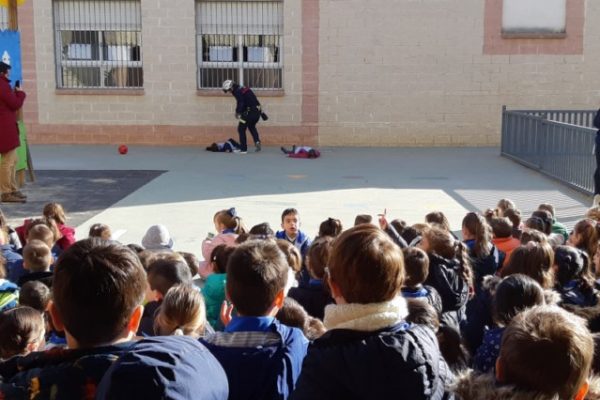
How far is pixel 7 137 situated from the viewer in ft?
37.7

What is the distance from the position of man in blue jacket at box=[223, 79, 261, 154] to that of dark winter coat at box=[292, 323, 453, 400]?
50.1ft

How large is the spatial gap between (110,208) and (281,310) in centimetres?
799

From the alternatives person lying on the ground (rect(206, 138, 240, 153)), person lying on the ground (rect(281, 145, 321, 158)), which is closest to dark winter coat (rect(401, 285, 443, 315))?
person lying on the ground (rect(281, 145, 321, 158))

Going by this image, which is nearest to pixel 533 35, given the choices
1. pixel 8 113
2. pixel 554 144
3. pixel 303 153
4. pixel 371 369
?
pixel 554 144

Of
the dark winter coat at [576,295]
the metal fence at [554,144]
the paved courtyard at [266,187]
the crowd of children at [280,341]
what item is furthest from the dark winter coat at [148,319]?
the metal fence at [554,144]

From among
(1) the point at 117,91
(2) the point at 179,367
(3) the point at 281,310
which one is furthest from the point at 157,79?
(2) the point at 179,367

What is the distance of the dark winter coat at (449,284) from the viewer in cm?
468

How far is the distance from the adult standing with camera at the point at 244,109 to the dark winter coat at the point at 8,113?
651 centimetres

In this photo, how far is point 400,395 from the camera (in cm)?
237

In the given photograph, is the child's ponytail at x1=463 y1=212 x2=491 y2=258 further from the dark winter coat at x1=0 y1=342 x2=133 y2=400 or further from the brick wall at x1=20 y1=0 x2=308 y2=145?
the brick wall at x1=20 y1=0 x2=308 y2=145

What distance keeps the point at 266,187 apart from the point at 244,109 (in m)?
4.90

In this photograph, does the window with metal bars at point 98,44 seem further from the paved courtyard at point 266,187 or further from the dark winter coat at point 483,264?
the dark winter coat at point 483,264

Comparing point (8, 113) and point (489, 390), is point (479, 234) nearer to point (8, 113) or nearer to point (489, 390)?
point (489, 390)

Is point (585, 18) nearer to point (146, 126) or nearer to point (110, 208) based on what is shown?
point (146, 126)
